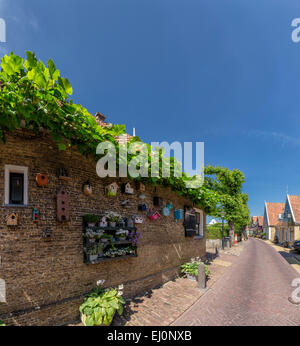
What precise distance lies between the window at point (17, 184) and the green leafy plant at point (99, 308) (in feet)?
9.50

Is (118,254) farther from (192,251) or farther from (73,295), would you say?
(192,251)

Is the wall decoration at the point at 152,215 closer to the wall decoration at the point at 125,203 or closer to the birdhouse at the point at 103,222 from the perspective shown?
the wall decoration at the point at 125,203

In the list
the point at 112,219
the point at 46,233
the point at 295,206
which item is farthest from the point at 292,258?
the point at 46,233

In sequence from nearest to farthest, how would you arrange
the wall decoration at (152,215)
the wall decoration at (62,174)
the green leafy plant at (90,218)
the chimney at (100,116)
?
the wall decoration at (62,174)
the green leafy plant at (90,218)
the wall decoration at (152,215)
the chimney at (100,116)

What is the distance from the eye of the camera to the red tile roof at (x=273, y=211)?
46775mm

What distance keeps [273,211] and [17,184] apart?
56.6 metres

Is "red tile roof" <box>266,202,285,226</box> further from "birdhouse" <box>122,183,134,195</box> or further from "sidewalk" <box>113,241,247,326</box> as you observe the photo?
"birdhouse" <box>122,183,134,195</box>

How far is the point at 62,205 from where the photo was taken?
4.93 metres

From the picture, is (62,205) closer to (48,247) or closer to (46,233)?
(46,233)

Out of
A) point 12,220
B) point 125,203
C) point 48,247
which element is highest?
point 125,203

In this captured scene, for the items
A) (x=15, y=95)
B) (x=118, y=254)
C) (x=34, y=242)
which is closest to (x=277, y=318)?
(x=118, y=254)

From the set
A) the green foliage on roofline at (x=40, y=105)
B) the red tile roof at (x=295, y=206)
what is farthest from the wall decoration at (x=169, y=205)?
the red tile roof at (x=295, y=206)

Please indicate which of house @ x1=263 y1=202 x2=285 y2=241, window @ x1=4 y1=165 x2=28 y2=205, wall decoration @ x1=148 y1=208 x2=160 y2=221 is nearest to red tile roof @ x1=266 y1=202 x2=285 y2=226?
house @ x1=263 y1=202 x2=285 y2=241

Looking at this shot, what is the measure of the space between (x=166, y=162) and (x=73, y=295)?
5107 mm
